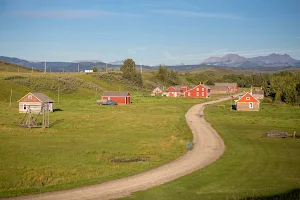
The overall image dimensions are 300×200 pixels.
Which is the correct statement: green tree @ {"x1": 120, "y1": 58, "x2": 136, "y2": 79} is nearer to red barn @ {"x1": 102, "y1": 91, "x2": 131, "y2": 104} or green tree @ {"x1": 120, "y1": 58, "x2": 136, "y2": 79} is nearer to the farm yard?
red barn @ {"x1": 102, "y1": 91, "x2": 131, "y2": 104}

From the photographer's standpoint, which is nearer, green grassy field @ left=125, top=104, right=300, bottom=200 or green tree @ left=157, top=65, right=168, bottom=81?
green grassy field @ left=125, top=104, right=300, bottom=200

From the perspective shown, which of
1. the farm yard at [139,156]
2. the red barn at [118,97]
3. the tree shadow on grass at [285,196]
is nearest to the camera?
the tree shadow on grass at [285,196]

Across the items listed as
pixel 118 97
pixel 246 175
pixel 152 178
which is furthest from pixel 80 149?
pixel 118 97

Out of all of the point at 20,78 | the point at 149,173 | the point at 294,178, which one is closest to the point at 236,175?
the point at 294,178

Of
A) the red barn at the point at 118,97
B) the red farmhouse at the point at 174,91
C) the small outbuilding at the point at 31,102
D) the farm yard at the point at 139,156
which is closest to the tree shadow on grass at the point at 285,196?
the farm yard at the point at 139,156

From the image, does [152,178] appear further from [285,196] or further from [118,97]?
[118,97]

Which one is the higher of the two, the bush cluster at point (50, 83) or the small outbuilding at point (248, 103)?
the bush cluster at point (50, 83)

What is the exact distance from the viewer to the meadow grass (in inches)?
919

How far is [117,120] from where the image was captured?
2144 inches

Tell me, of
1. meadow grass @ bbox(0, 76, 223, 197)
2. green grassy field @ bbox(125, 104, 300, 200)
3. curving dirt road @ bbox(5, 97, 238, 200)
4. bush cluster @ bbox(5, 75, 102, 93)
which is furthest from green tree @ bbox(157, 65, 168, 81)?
curving dirt road @ bbox(5, 97, 238, 200)

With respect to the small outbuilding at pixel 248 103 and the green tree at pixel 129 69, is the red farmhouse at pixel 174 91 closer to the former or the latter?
→ the green tree at pixel 129 69

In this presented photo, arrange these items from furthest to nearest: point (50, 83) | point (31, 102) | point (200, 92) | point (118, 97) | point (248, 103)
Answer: point (200, 92) → point (50, 83) → point (118, 97) → point (248, 103) → point (31, 102)

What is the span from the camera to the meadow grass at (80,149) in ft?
76.6

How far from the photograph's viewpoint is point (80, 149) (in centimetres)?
3325
